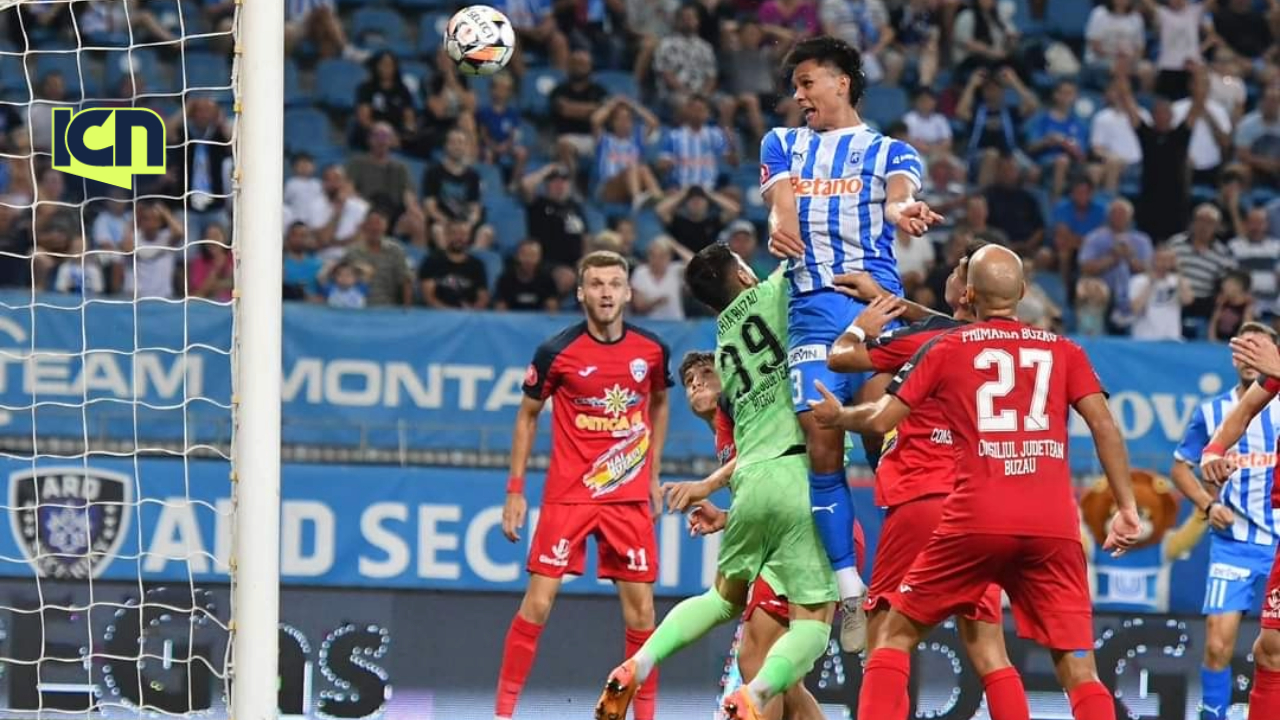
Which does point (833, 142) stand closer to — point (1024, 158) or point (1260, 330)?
point (1260, 330)

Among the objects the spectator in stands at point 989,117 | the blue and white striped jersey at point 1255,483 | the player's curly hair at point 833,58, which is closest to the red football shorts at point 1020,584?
the player's curly hair at point 833,58

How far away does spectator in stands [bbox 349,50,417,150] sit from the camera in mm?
15078

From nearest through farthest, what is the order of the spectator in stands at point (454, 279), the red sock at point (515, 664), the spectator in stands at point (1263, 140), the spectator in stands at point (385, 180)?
the red sock at point (515, 664)
the spectator in stands at point (454, 279)
the spectator in stands at point (385, 180)
the spectator in stands at point (1263, 140)

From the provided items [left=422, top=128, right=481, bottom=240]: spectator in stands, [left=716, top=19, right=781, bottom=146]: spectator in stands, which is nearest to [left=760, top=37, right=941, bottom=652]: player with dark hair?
[left=422, top=128, right=481, bottom=240]: spectator in stands

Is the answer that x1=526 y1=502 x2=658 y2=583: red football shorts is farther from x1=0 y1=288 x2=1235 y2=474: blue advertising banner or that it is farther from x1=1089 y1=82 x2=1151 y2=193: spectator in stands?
x1=1089 y1=82 x2=1151 y2=193: spectator in stands

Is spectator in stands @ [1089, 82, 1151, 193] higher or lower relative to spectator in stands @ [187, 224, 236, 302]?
higher

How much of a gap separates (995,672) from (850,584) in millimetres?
623

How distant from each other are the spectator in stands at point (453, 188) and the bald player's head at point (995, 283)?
7800mm

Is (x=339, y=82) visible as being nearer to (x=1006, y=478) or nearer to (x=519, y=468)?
(x=519, y=468)

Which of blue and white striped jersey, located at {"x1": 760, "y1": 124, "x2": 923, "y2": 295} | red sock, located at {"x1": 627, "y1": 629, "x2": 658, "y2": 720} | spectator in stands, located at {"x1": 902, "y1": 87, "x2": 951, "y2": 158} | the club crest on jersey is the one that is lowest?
red sock, located at {"x1": 627, "y1": 629, "x2": 658, "y2": 720}

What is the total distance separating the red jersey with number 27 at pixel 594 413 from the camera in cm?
907

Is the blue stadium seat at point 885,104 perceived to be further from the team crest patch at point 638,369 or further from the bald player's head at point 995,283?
the bald player's head at point 995,283

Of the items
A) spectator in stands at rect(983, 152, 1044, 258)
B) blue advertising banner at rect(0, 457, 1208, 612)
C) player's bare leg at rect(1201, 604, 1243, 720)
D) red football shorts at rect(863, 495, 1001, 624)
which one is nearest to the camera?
red football shorts at rect(863, 495, 1001, 624)

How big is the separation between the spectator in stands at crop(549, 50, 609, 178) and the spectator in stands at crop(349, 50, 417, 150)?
47.1 inches
